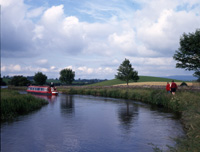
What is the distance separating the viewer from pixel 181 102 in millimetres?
20641

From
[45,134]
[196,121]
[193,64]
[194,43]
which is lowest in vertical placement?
[45,134]

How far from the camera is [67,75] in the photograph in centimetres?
9925

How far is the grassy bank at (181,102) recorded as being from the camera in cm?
709

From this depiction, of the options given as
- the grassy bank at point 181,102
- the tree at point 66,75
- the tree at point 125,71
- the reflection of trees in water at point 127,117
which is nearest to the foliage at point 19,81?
the tree at point 66,75

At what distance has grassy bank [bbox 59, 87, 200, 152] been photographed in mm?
7088

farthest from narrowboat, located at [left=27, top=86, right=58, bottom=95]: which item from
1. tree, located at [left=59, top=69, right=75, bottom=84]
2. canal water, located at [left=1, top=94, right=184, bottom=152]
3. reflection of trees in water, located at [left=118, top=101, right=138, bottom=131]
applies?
tree, located at [left=59, top=69, right=75, bottom=84]

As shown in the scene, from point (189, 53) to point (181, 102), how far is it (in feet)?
70.3

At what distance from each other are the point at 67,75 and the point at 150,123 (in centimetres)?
8457

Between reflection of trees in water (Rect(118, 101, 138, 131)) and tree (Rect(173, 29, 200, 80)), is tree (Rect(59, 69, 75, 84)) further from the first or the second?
reflection of trees in water (Rect(118, 101, 138, 131))

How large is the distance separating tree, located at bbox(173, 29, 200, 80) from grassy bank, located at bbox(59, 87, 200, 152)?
832cm

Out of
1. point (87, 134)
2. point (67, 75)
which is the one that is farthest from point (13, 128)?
point (67, 75)

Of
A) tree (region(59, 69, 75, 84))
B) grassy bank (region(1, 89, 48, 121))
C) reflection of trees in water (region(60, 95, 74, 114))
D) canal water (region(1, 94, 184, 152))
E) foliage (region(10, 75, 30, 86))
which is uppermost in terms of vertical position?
tree (region(59, 69, 75, 84))

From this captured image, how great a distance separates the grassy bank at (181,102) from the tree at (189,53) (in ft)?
27.3

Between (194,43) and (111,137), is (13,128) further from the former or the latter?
(194,43)
